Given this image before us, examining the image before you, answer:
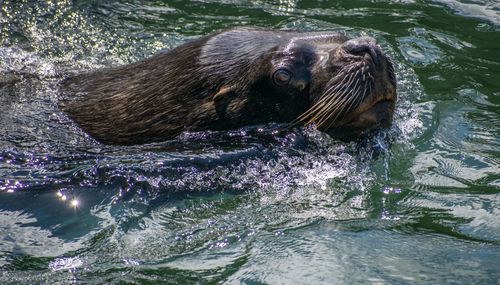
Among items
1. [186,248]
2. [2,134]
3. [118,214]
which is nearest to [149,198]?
[118,214]

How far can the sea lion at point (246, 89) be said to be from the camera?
5.52m

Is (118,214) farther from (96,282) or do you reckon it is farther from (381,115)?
(381,115)

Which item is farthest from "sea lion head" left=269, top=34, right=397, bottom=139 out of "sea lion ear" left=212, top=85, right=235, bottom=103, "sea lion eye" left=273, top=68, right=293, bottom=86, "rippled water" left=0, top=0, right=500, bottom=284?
"sea lion ear" left=212, top=85, right=235, bottom=103

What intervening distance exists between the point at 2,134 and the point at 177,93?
49.8 inches

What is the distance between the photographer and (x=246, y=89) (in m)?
5.79

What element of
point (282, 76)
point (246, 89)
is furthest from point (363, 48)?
point (246, 89)

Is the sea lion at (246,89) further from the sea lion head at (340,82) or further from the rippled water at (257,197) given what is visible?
the rippled water at (257,197)

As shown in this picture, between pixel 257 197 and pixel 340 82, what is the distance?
0.90 meters

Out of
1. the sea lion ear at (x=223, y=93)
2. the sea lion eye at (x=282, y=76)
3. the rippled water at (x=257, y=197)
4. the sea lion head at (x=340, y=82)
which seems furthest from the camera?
the sea lion ear at (x=223, y=93)

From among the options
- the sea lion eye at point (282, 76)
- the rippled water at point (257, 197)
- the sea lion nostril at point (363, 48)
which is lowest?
the rippled water at point (257, 197)

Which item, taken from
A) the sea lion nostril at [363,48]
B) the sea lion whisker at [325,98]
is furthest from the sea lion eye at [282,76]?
the sea lion nostril at [363,48]

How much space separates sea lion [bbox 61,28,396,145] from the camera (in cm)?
552

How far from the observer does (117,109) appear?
6.16 metres

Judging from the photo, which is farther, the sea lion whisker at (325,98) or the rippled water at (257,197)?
the sea lion whisker at (325,98)
